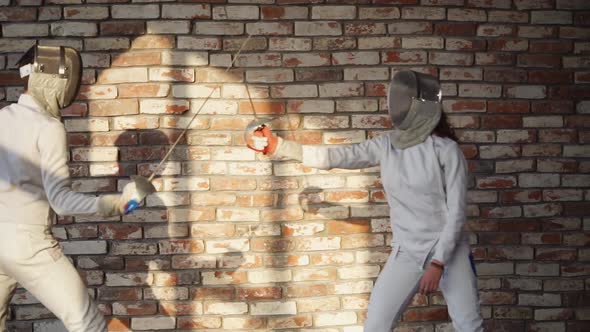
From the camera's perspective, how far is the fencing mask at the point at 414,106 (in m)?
2.65

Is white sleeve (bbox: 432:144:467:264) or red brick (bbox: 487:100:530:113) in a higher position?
red brick (bbox: 487:100:530:113)

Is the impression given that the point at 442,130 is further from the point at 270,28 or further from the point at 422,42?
the point at 270,28

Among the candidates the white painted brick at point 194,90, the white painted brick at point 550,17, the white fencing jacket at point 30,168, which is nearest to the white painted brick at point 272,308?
the white painted brick at point 194,90

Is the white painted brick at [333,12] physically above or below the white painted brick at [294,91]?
above

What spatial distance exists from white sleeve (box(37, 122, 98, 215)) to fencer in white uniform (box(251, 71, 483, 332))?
1.29m

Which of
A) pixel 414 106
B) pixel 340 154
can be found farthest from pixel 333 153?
pixel 414 106

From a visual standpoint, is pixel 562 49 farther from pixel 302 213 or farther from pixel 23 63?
pixel 23 63

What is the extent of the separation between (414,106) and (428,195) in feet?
1.22

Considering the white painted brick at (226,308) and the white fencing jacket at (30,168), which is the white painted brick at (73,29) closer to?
the white fencing jacket at (30,168)

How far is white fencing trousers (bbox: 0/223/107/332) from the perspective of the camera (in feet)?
7.99

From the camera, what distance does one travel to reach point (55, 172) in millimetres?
2465

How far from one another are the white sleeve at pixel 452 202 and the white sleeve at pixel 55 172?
1455 millimetres

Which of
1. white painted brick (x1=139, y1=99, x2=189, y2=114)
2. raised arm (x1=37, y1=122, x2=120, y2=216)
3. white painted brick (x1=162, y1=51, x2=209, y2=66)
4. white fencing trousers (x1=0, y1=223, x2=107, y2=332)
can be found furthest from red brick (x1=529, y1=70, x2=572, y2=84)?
white fencing trousers (x1=0, y1=223, x2=107, y2=332)

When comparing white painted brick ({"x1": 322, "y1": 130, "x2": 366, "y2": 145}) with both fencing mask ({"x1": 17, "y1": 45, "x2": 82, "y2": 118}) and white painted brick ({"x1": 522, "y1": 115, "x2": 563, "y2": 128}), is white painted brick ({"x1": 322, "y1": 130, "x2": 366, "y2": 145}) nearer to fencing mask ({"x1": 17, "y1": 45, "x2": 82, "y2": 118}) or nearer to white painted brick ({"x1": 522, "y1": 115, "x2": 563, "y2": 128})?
white painted brick ({"x1": 522, "y1": 115, "x2": 563, "y2": 128})
